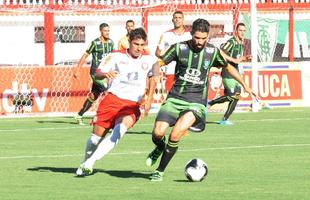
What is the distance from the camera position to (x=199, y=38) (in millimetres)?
14375

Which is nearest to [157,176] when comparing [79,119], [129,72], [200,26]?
[129,72]

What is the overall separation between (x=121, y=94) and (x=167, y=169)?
137 cm

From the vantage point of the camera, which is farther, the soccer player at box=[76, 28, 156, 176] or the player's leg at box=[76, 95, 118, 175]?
the player's leg at box=[76, 95, 118, 175]

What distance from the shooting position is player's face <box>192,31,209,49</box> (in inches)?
564

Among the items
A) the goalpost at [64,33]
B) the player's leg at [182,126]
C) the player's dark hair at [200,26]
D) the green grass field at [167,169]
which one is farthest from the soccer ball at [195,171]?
the goalpost at [64,33]

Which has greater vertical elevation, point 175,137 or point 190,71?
point 190,71

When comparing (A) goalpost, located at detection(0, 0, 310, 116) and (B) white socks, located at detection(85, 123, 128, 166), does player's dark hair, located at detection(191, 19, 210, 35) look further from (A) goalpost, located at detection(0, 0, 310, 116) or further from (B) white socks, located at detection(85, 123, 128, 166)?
(A) goalpost, located at detection(0, 0, 310, 116)

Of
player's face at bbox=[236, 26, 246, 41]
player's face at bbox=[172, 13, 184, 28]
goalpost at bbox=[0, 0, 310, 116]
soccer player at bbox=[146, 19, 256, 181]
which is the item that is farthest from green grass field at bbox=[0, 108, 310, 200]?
goalpost at bbox=[0, 0, 310, 116]

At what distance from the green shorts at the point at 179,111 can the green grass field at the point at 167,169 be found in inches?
28.0

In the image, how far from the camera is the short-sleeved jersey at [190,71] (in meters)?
14.6

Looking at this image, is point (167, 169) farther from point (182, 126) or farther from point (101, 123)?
point (182, 126)

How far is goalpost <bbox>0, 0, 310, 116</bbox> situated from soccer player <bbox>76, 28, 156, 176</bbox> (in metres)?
13.8

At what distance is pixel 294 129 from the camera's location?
927 inches

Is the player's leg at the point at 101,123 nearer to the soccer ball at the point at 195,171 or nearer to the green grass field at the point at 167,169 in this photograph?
the green grass field at the point at 167,169
